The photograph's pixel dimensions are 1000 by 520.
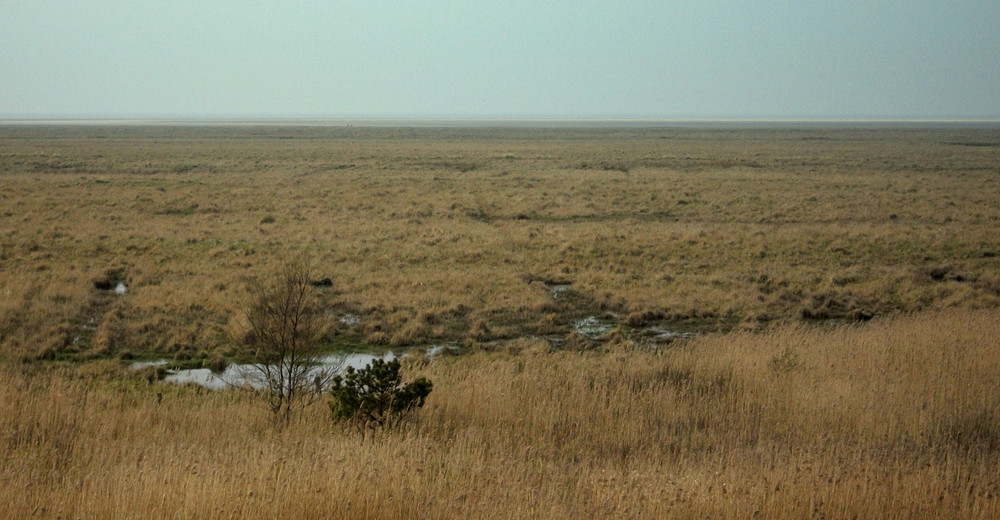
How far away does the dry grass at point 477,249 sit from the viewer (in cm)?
1772

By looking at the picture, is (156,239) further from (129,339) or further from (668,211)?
(668,211)

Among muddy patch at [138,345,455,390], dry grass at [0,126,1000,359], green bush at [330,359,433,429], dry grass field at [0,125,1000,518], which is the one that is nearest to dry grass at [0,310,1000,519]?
dry grass field at [0,125,1000,518]

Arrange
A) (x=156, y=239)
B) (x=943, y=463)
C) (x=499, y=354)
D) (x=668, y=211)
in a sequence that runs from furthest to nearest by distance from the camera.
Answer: (x=668, y=211) < (x=156, y=239) < (x=499, y=354) < (x=943, y=463)

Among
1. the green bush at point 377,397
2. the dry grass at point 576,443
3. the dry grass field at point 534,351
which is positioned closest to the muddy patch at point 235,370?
the dry grass field at point 534,351

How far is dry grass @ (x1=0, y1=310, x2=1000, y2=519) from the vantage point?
6117 millimetres

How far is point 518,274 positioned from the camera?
22297mm

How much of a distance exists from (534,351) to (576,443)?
6.34 metres

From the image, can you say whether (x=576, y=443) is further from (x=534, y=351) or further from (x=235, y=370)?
(x=235, y=370)

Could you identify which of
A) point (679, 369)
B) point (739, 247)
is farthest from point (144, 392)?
point (739, 247)

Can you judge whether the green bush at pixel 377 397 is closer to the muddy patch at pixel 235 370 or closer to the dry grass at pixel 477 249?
the muddy patch at pixel 235 370

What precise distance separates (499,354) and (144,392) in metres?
6.31

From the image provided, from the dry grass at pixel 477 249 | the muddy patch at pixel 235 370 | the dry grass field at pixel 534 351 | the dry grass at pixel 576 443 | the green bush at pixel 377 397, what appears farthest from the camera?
the dry grass at pixel 477 249

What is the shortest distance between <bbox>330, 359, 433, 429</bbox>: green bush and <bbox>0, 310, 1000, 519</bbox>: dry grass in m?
0.27

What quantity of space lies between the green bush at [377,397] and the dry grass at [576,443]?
0.27 meters
